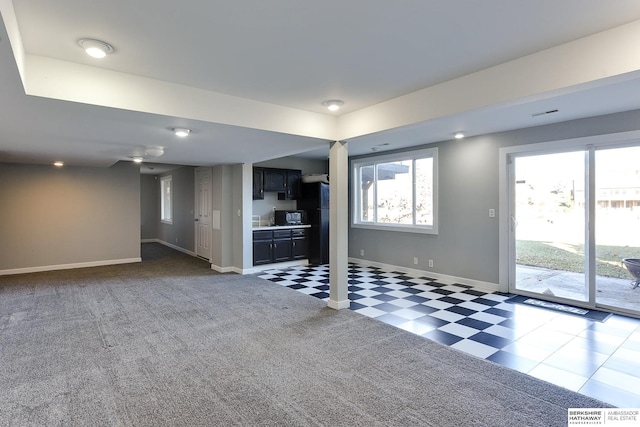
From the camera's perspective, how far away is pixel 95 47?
7.39ft

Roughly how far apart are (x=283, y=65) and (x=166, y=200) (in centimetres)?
893

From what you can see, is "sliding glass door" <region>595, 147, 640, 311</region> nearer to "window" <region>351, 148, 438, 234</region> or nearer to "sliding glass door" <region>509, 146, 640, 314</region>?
"sliding glass door" <region>509, 146, 640, 314</region>

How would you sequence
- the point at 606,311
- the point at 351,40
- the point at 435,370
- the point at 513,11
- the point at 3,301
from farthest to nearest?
the point at 3,301
the point at 606,311
the point at 435,370
the point at 351,40
the point at 513,11

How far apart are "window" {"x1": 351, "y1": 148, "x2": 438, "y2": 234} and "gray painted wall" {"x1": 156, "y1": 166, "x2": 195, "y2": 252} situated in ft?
13.5

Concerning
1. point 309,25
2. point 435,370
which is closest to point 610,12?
point 309,25

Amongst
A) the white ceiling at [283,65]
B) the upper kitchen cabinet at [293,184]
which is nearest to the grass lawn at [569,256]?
the white ceiling at [283,65]

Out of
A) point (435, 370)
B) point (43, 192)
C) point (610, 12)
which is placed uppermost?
point (610, 12)

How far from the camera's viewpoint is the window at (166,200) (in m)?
9.93

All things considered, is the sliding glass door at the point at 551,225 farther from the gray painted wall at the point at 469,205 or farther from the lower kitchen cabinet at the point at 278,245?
the lower kitchen cabinet at the point at 278,245

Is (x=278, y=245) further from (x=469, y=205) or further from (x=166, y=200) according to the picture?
(x=166, y=200)

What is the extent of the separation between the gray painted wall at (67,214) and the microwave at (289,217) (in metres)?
3.18

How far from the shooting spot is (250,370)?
265cm

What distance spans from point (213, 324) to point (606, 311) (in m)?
4.54

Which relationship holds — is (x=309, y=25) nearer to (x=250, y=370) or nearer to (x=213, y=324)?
(x=250, y=370)
